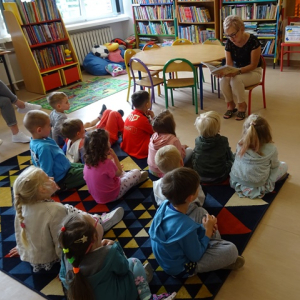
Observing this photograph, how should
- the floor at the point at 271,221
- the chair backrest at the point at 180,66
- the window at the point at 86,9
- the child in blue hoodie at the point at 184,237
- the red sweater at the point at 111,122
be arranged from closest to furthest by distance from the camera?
the child in blue hoodie at the point at 184,237
the floor at the point at 271,221
the red sweater at the point at 111,122
the chair backrest at the point at 180,66
the window at the point at 86,9

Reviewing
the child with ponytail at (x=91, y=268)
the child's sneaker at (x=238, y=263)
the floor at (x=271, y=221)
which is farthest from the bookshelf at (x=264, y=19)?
the child with ponytail at (x=91, y=268)

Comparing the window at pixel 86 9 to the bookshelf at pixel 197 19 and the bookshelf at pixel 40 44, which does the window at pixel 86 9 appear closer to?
the bookshelf at pixel 40 44

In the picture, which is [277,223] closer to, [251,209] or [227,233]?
[251,209]

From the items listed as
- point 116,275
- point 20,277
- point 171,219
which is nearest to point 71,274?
point 116,275

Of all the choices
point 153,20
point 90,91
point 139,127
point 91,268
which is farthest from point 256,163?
point 153,20

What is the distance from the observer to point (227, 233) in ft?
6.63

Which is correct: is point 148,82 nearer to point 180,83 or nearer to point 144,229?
point 180,83

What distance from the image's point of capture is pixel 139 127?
2.99m

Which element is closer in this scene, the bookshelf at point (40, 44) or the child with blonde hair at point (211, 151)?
the child with blonde hair at point (211, 151)

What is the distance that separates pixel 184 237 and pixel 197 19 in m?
5.16

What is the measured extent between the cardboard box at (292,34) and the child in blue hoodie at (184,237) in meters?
4.13

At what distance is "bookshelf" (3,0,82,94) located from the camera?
16.3ft

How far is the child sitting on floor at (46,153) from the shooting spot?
8.19 feet

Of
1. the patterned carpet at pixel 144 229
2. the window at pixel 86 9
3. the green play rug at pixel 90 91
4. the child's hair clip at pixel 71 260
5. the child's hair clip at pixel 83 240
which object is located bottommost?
the green play rug at pixel 90 91
